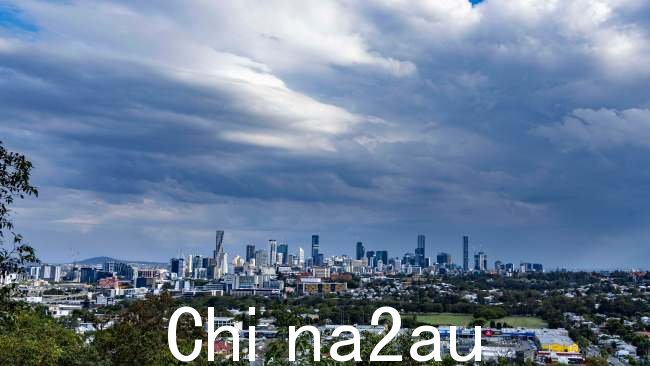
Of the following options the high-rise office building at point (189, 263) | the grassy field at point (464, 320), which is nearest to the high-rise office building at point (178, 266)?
the high-rise office building at point (189, 263)

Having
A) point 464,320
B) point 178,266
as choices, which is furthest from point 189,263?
point 464,320

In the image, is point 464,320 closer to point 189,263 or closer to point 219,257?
point 219,257

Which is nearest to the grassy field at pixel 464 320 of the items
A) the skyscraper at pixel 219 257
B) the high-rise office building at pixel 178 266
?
the skyscraper at pixel 219 257

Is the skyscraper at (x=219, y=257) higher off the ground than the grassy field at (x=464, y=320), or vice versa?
the skyscraper at (x=219, y=257)

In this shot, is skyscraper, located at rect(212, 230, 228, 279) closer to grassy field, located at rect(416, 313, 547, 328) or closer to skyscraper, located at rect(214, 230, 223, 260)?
skyscraper, located at rect(214, 230, 223, 260)

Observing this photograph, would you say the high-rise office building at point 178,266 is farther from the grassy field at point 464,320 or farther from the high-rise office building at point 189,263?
the grassy field at point 464,320

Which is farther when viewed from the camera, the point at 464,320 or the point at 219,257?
the point at 219,257

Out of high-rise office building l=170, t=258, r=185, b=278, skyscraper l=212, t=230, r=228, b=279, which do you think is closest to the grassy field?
skyscraper l=212, t=230, r=228, b=279

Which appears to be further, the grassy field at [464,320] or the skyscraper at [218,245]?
the skyscraper at [218,245]

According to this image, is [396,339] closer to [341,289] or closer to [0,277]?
[0,277]

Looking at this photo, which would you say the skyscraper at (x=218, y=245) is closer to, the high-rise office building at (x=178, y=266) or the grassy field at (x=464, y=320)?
the high-rise office building at (x=178, y=266)
